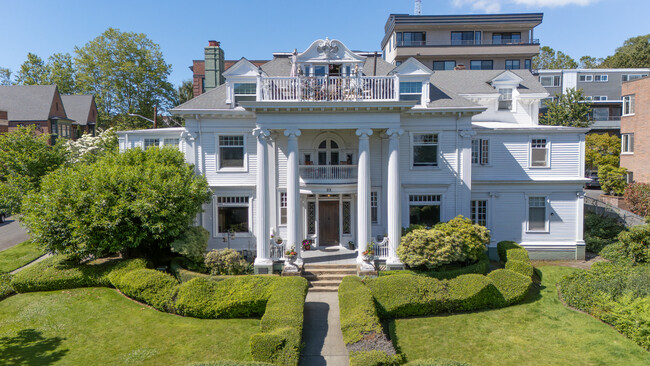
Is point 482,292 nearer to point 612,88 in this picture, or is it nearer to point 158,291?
point 158,291

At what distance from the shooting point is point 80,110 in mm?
55000

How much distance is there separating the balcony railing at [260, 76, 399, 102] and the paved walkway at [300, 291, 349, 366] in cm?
905

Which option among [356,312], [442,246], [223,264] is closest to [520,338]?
[442,246]

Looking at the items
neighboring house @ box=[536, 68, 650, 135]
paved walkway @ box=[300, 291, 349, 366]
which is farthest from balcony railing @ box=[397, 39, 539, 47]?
A: paved walkway @ box=[300, 291, 349, 366]

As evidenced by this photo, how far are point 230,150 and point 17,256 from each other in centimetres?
1355

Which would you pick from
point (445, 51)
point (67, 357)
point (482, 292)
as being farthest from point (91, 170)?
point (445, 51)

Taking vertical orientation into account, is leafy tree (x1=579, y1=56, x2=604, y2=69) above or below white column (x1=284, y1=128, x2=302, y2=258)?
above

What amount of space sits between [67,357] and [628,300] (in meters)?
18.4

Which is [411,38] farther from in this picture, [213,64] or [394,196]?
[394,196]

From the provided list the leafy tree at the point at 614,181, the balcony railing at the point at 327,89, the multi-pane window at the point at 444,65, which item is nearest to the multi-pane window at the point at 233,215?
the balcony railing at the point at 327,89

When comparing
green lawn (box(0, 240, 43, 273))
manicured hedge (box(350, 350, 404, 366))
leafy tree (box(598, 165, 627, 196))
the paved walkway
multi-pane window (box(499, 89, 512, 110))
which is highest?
multi-pane window (box(499, 89, 512, 110))

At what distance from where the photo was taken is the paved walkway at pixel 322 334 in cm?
1131

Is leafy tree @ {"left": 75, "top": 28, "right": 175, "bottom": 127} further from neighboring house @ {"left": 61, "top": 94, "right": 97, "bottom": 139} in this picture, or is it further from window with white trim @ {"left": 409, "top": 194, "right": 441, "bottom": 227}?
window with white trim @ {"left": 409, "top": 194, "right": 441, "bottom": 227}

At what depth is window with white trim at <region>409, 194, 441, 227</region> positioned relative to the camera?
67.6 feet
